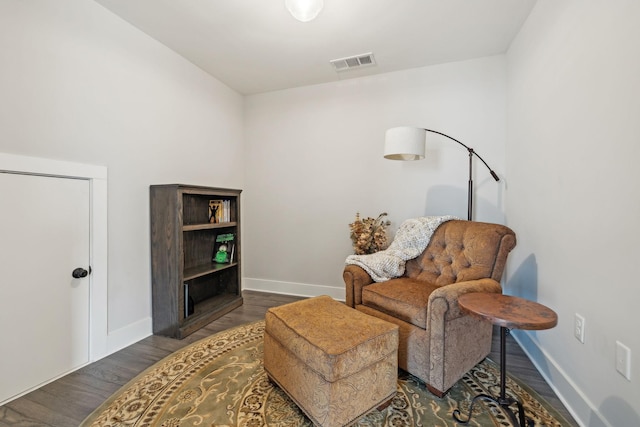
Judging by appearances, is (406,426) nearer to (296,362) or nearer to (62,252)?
(296,362)

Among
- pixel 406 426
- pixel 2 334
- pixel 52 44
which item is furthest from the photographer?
pixel 52 44

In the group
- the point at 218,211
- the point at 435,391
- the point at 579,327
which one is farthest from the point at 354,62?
the point at 435,391

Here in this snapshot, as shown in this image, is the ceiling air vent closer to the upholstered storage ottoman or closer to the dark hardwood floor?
the upholstered storage ottoman

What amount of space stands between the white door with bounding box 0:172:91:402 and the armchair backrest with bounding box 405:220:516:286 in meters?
2.53

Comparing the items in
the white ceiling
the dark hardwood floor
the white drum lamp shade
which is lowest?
the dark hardwood floor

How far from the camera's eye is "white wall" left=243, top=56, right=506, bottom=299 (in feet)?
9.32

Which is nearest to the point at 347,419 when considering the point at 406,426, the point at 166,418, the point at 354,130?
the point at 406,426

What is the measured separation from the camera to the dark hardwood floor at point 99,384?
1496mm

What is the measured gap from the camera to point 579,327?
58.2 inches

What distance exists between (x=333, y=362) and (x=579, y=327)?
1326 millimetres

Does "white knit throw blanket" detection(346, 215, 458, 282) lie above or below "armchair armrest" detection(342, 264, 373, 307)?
above

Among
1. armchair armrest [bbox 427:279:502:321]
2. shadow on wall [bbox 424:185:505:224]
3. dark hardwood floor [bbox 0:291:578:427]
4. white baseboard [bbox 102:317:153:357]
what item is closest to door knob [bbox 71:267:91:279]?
white baseboard [bbox 102:317:153:357]

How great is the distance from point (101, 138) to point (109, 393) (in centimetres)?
175

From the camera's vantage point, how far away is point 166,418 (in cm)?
147
